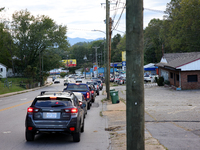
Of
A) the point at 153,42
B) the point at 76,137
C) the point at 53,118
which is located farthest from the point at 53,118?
the point at 153,42

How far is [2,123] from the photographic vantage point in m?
12.2

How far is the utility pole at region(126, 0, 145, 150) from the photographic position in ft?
15.7

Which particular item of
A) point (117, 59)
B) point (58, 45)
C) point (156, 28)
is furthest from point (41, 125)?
point (117, 59)

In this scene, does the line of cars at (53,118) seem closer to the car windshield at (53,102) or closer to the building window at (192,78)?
the car windshield at (53,102)

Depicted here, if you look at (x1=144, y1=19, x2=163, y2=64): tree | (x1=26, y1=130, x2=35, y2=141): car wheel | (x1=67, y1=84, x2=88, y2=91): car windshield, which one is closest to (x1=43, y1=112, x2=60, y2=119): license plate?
(x1=26, y1=130, x2=35, y2=141): car wheel

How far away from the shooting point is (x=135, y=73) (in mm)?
4777

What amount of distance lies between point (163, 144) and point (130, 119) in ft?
12.5

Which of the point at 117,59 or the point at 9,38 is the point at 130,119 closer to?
the point at 9,38

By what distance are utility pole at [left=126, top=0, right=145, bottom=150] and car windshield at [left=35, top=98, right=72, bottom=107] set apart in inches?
161

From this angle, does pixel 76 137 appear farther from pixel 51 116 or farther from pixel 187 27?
pixel 187 27

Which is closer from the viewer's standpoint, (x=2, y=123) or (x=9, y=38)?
(x=2, y=123)

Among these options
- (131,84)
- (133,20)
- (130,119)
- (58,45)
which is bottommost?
(130,119)

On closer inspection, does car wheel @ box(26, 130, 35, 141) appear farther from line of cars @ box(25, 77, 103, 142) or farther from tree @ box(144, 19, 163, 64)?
tree @ box(144, 19, 163, 64)

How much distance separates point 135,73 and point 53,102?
14.8 ft
